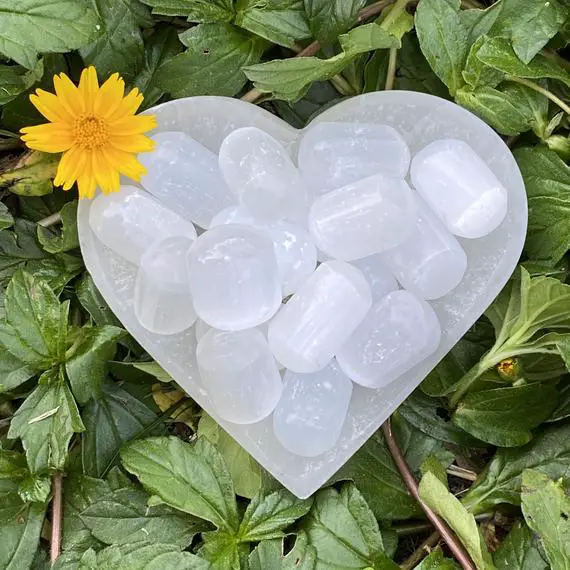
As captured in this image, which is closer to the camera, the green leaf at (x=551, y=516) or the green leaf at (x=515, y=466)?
the green leaf at (x=551, y=516)

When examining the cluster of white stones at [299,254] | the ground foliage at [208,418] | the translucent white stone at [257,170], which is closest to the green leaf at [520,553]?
the ground foliage at [208,418]

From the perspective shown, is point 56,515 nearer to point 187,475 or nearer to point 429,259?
point 187,475

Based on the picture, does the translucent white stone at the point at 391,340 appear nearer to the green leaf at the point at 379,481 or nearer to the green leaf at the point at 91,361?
the green leaf at the point at 379,481

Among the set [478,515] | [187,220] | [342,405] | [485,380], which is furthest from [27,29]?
[478,515]

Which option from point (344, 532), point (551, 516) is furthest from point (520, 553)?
point (344, 532)

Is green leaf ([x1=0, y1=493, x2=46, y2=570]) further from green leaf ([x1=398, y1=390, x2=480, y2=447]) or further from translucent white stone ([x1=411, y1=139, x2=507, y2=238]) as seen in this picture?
translucent white stone ([x1=411, y1=139, x2=507, y2=238])

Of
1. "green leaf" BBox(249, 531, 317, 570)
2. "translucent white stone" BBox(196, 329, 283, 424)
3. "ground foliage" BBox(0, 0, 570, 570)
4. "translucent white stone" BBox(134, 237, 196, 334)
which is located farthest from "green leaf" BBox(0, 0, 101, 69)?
"green leaf" BBox(249, 531, 317, 570)
